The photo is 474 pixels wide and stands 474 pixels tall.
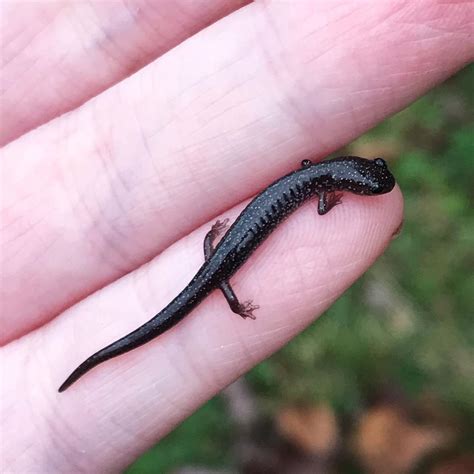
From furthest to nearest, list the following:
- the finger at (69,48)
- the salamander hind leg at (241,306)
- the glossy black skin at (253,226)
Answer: the finger at (69,48) → the glossy black skin at (253,226) → the salamander hind leg at (241,306)

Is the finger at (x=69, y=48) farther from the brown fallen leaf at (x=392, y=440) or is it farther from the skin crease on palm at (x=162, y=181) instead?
the brown fallen leaf at (x=392, y=440)

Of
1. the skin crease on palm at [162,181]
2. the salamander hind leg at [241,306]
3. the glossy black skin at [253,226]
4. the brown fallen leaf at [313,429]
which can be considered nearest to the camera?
the skin crease on palm at [162,181]

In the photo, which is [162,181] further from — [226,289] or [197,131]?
[226,289]

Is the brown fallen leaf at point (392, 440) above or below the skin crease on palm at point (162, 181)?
below

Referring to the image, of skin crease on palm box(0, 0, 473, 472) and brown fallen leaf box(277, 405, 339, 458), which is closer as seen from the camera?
skin crease on palm box(0, 0, 473, 472)

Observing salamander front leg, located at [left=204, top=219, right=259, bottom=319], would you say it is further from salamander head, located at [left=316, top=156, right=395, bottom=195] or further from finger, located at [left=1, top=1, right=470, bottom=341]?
salamander head, located at [left=316, top=156, right=395, bottom=195]

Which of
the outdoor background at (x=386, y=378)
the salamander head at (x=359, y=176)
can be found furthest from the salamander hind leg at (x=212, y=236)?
the outdoor background at (x=386, y=378)

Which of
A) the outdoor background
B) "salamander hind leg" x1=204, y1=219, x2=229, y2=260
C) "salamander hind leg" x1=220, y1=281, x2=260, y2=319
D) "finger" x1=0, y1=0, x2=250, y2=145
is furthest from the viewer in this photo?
the outdoor background

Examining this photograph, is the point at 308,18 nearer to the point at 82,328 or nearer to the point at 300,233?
the point at 300,233

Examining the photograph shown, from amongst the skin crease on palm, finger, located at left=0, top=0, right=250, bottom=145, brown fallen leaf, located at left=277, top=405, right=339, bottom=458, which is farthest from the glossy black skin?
brown fallen leaf, located at left=277, top=405, right=339, bottom=458
